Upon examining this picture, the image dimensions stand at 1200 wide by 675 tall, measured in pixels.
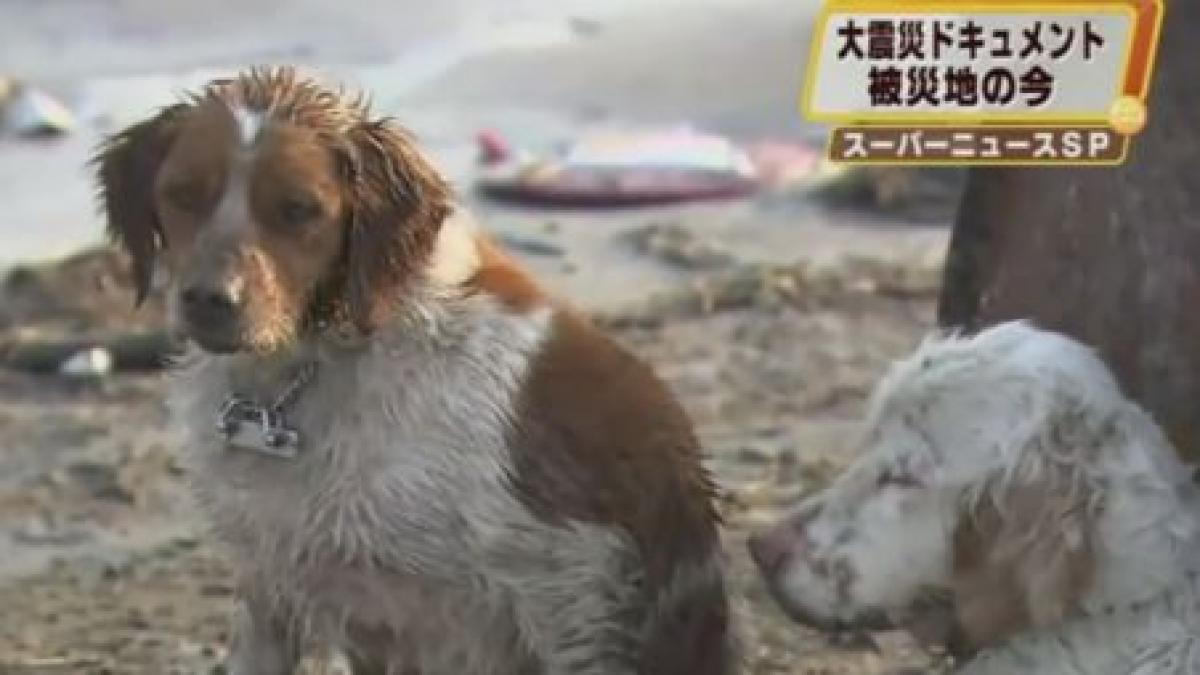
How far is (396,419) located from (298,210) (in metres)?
0.47

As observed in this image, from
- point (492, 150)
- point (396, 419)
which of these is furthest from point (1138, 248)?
point (492, 150)

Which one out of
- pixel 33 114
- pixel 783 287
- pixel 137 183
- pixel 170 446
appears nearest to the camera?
pixel 137 183

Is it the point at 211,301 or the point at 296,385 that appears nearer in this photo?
the point at 211,301

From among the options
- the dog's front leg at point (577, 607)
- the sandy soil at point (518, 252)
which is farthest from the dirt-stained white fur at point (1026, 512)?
the sandy soil at point (518, 252)

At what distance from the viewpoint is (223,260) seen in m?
4.97

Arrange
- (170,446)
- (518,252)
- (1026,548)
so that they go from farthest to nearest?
(518,252)
(170,446)
(1026,548)

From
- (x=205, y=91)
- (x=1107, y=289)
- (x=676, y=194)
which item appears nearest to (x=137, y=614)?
(x=205, y=91)

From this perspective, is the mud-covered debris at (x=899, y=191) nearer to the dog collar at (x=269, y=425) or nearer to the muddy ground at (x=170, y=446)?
the muddy ground at (x=170, y=446)

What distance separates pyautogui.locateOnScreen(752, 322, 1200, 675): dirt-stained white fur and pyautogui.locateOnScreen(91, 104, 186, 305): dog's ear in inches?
48.9

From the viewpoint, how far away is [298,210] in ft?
16.7

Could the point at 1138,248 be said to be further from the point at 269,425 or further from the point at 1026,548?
the point at 269,425

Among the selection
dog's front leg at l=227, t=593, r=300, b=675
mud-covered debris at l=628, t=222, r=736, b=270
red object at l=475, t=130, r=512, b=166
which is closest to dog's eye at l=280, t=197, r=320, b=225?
dog's front leg at l=227, t=593, r=300, b=675

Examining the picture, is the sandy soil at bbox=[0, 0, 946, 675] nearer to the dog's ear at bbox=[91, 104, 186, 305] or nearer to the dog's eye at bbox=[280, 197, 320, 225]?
the dog's ear at bbox=[91, 104, 186, 305]

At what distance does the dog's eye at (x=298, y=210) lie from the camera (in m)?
5.06
